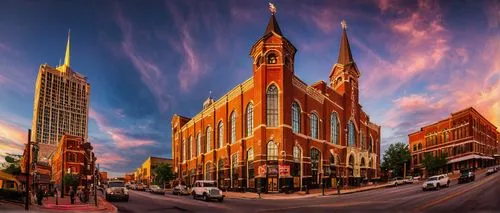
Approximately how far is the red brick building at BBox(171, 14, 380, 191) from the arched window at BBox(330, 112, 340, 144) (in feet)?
0.56

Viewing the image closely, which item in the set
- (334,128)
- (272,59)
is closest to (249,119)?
(272,59)

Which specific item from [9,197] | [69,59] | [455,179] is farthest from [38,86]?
[455,179]

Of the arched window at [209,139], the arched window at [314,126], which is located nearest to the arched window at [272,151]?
the arched window at [314,126]

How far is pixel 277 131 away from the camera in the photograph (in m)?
61.8

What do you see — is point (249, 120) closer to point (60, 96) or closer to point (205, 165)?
point (205, 165)

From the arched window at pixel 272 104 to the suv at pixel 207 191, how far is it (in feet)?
62.8

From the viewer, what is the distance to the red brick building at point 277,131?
61.7 metres

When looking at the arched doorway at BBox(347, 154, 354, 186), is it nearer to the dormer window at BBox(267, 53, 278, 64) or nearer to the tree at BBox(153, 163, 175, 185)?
the dormer window at BBox(267, 53, 278, 64)

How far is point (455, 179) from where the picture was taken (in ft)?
154

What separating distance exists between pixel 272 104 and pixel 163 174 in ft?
98.4

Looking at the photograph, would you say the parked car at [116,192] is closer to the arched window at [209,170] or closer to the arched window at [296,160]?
the arched window at [296,160]

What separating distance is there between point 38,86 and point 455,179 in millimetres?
43606

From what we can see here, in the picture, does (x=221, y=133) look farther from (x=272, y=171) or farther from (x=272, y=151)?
(x=272, y=171)

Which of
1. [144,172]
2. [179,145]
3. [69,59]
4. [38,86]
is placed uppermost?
[69,59]
